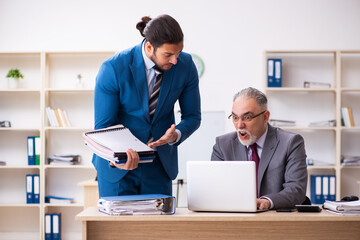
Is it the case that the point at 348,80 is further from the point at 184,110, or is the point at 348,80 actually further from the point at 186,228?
the point at 186,228

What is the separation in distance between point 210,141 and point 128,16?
5.43 feet

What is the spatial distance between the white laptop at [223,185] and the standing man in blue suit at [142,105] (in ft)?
0.77

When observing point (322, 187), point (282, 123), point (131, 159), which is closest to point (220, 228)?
point (131, 159)

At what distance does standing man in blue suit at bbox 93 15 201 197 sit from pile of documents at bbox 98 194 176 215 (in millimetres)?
251

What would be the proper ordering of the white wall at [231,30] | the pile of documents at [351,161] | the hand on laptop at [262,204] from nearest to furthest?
the hand on laptop at [262,204]
the pile of documents at [351,161]
the white wall at [231,30]

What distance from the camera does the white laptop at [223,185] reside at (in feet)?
5.47

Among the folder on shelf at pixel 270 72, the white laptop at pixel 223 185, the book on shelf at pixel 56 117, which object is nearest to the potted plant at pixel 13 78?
the book on shelf at pixel 56 117

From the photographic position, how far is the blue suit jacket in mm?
1920

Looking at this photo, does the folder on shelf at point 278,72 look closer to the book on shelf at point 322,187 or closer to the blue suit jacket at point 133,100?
the book on shelf at point 322,187

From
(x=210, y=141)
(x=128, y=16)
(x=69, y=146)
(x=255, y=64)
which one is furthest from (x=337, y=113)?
(x=69, y=146)

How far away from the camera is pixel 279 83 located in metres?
4.84

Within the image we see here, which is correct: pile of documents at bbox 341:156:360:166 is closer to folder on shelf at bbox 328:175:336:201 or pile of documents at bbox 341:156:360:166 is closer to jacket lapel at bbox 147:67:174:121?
folder on shelf at bbox 328:175:336:201

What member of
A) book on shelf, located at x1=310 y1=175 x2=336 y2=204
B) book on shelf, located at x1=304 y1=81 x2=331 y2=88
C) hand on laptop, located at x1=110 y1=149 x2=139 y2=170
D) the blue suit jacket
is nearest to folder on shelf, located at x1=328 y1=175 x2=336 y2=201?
book on shelf, located at x1=310 y1=175 x2=336 y2=204

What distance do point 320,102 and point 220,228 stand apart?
3686 millimetres
